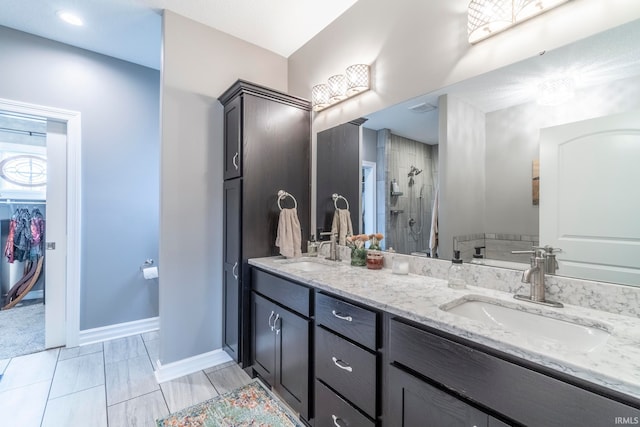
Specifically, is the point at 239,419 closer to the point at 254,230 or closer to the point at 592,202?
the point at 254,230

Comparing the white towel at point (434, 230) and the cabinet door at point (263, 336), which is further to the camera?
the cabinet door at point (263, 336)

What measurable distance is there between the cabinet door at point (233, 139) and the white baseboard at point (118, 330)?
173 centimetres

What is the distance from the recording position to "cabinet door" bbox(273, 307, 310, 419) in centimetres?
Result: 145

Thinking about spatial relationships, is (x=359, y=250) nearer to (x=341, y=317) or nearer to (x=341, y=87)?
(x=341, y=317)

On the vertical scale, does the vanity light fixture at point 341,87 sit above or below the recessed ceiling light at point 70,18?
below

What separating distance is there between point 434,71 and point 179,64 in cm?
185

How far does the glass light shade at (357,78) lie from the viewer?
1.88 meters

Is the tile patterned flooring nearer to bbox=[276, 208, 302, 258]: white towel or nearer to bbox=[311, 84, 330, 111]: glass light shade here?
bbox=[276, 208, 302, 258]: white towel

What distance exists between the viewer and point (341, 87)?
206cm

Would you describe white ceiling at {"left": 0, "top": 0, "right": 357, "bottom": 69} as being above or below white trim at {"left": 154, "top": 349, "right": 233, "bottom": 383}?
above

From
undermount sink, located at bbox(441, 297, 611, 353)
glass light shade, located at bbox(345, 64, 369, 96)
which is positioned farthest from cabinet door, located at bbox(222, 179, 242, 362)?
undermount sink, located at bbox(441, 297, 611, 353)

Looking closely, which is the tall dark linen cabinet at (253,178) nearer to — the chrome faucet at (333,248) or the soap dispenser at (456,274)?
the chrome faucet at (333,248)

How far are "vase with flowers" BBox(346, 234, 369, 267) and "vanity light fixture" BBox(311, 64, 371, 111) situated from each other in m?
1.03

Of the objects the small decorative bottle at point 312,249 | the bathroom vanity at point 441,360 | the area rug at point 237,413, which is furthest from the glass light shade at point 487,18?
the area rug at point 237,413
